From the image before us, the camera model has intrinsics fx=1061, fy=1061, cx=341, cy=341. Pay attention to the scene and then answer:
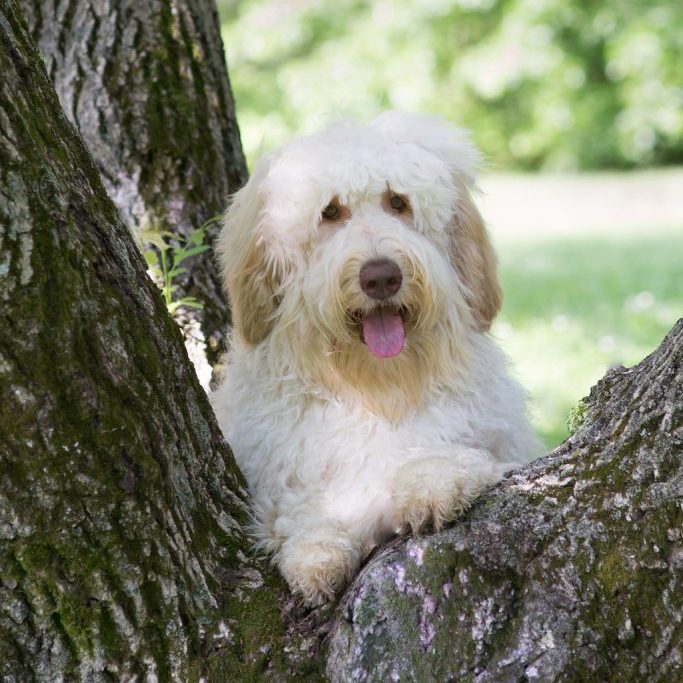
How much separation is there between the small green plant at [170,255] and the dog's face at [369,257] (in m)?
0.41

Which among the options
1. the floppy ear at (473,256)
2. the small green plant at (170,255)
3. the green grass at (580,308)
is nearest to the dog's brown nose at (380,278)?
the floppy ear at (473,256)

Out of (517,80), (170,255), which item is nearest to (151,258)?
(170,255)

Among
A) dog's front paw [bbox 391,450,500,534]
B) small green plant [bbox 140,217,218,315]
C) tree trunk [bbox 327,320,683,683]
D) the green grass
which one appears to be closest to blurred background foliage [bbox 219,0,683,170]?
the green grass

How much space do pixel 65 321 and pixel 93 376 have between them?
14 centimetres

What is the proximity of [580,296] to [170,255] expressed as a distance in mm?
6484

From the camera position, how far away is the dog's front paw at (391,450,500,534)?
2600 mm

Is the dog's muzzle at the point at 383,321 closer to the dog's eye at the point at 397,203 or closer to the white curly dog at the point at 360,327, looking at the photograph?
the white curly dog at the point at 360,327

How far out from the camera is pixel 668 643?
88.4 inches

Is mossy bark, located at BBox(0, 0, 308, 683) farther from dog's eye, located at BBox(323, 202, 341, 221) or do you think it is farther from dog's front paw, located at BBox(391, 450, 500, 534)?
dog's eye, located at BBox(323, 202, 341, 221)

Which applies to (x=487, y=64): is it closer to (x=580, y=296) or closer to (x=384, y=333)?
(x=580, y=296)

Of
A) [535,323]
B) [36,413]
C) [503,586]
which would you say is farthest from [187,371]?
[535,323]

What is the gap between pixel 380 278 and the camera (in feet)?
9.93

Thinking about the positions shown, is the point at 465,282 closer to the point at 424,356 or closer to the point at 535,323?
the point at 424,356

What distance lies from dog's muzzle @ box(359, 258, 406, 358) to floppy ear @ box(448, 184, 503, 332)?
0.35m
